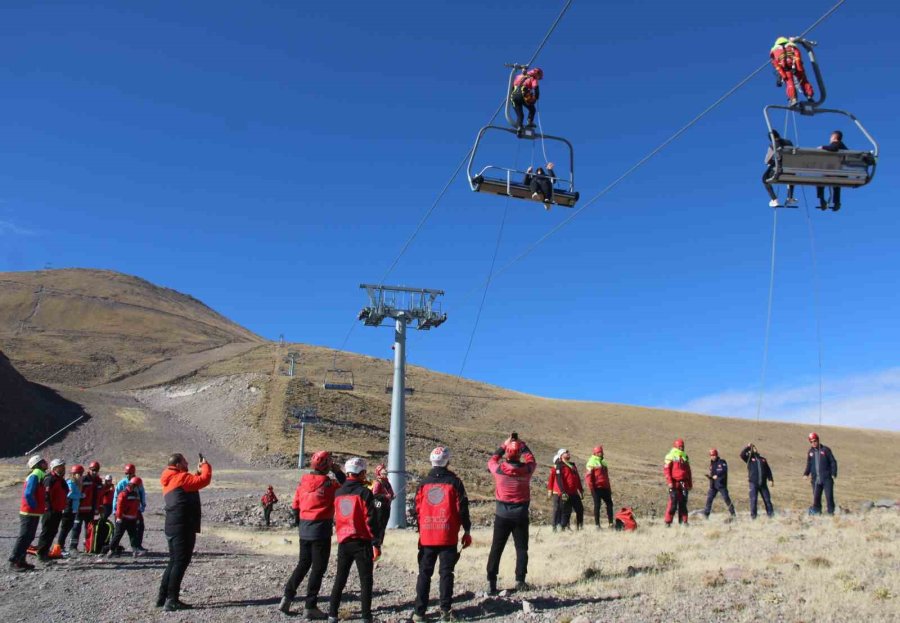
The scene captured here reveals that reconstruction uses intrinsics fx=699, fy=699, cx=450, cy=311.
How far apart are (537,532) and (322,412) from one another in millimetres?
51815

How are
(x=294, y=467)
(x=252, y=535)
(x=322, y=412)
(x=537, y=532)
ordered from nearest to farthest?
(x=537, y=532) → (x=252, y=535) → (x=294, y=467) → (x=322, y=412)

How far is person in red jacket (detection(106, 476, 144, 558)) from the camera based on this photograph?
14.2 m

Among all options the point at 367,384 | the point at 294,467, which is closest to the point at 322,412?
the point at 294,467

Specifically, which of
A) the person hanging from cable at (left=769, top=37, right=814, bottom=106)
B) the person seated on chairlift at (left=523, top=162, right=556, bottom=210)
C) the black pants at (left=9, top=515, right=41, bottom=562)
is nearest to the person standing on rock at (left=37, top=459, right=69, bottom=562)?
the black pants at (left=9, top=515, right=41, bottom=562)

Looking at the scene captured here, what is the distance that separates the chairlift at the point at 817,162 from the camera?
1153 cm

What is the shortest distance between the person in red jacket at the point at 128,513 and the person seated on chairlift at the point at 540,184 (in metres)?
10.2

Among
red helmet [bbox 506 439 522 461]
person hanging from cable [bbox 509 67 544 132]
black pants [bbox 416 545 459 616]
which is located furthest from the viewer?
person hanging from cable [bbox 509 67 544 132]

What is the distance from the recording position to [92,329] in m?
143

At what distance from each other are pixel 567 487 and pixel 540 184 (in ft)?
24.8

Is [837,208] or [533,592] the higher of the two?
[837,208]

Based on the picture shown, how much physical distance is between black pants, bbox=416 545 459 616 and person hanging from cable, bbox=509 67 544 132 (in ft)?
29.5

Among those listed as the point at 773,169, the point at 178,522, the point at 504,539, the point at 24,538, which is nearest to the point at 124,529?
the point at 24,538

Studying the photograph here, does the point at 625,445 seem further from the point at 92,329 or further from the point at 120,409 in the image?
the point at 92,329

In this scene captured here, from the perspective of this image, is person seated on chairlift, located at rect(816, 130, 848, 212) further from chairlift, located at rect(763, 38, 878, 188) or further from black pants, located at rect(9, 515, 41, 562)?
black pants, located at rect(9, 515, 41, 562)
